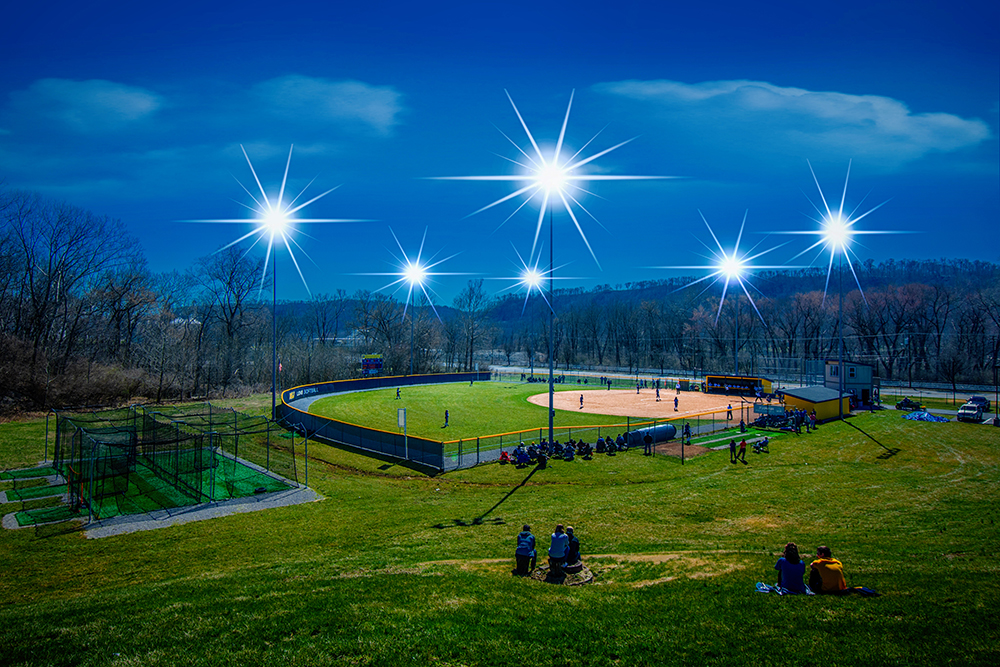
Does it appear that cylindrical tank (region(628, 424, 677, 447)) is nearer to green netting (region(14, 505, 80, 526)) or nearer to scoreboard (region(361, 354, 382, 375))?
green netting (region(14, 505, 80, 526))

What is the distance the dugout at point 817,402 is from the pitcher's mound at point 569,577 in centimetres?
3893

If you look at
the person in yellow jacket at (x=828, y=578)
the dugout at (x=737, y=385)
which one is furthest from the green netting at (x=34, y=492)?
the dugout at (x=737, y=385)

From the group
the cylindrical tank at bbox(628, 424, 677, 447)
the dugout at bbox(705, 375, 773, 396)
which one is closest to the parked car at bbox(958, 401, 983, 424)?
the dugout at bbox(705, 375, 773, 396)

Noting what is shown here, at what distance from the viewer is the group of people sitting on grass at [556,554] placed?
12.3 m

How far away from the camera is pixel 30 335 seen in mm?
58062

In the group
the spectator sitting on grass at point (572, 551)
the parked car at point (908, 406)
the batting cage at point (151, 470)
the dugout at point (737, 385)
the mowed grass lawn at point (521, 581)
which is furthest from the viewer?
the dugout at point (737, 385)

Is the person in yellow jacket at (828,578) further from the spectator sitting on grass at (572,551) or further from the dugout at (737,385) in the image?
the dugout at (737,385)

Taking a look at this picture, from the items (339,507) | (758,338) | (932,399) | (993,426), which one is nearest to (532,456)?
(339,507)

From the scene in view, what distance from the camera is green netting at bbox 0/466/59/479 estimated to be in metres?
24.6

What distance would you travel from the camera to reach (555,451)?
103 feet

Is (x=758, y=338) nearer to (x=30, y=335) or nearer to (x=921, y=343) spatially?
(x=921, y=343)

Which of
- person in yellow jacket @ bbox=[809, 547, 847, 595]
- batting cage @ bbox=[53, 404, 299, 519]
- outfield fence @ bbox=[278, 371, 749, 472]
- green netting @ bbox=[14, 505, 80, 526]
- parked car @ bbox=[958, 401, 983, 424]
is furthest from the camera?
parked car @ bbox=[958, 401, 983, 424]

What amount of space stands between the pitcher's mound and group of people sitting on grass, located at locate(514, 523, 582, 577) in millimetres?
45

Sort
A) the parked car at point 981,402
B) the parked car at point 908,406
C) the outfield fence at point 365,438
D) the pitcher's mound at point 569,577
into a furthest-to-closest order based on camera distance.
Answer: the parked car at point 908,406
the parked car at point 981,402
the outfield fence at point 365,438
the pitcher's mound at point 569,577
